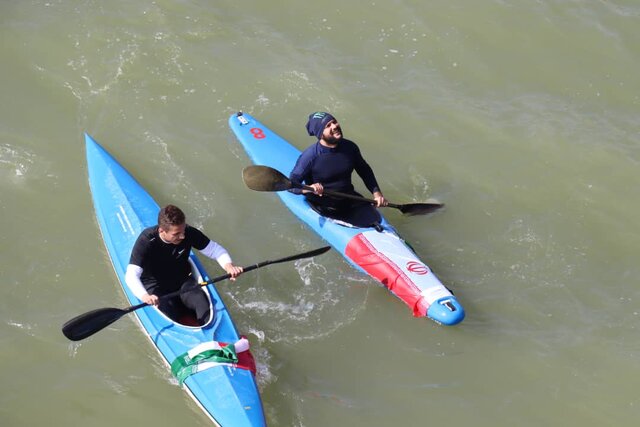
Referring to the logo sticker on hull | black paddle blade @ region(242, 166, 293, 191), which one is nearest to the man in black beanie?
black paddle blade @ region(242, 166, 293, 191)

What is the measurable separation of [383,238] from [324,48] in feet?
12.2

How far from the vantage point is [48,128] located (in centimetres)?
904

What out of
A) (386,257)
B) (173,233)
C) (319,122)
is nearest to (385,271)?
(386,257)

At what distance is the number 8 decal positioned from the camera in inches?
352

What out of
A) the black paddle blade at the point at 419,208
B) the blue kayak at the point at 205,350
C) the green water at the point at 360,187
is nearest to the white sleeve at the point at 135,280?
the blue kayak at the point at 205,350

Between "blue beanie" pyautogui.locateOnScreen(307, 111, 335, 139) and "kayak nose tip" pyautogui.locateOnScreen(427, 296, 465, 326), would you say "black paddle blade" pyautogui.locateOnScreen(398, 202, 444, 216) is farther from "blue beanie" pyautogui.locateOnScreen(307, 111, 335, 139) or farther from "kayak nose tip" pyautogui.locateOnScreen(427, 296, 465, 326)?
"kayak nose tip" pyautogui.locateOnScreen(427, 296, 465, 326)

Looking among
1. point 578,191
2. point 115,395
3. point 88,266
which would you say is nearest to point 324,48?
point 578,191

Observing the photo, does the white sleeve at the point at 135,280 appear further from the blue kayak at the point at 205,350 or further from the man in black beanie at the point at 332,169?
the man in black beanie at the point at 332,169

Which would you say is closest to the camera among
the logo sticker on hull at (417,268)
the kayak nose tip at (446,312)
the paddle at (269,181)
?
the kayak nose tip at (446,312)

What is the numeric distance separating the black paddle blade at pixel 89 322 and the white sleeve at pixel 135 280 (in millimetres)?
263

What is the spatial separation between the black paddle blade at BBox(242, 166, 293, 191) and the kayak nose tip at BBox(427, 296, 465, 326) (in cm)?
191

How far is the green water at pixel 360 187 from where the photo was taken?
6.67m

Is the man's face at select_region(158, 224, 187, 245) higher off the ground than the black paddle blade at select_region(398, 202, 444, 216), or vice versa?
the man's face at select_region(158, 224, 187, 245)

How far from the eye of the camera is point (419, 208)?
808 cm
